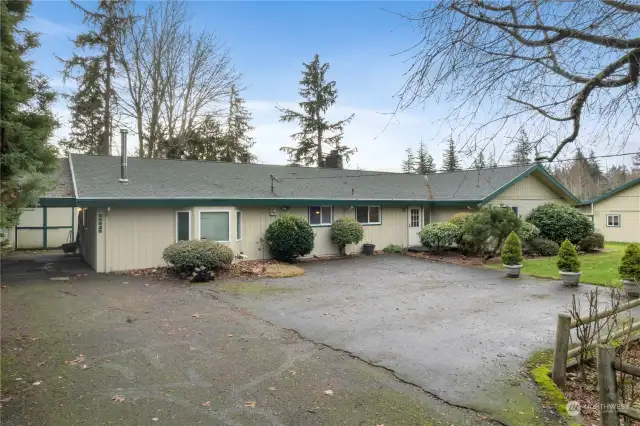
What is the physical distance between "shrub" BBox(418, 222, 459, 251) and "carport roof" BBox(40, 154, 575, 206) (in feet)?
5.02

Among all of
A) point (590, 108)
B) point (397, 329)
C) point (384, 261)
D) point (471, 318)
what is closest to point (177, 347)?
point (397, 329)

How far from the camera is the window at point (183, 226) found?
42.8 ft

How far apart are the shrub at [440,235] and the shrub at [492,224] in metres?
1.24

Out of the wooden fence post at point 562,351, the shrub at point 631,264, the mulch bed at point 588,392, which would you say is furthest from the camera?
the shrub at point 631,264

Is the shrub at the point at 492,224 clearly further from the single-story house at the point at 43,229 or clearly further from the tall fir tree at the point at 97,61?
the tall fir tree at the point at 97,61

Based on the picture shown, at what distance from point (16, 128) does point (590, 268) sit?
16.2 meters

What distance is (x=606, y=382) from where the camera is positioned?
3172 millimetres

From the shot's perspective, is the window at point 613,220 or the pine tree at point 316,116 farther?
the pine tree at point 316,116

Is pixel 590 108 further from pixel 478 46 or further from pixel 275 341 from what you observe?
pixel 275 341

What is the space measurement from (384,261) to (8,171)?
12.3 metres

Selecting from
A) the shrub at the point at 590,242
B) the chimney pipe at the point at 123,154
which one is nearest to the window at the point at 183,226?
the chimney pipe at the point at 123,154

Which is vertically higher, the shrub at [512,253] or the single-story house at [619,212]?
the single-story house at [619,212]

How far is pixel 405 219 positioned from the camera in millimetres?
19000

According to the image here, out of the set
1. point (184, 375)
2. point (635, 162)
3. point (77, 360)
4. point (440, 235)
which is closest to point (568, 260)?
point (440, 235)
